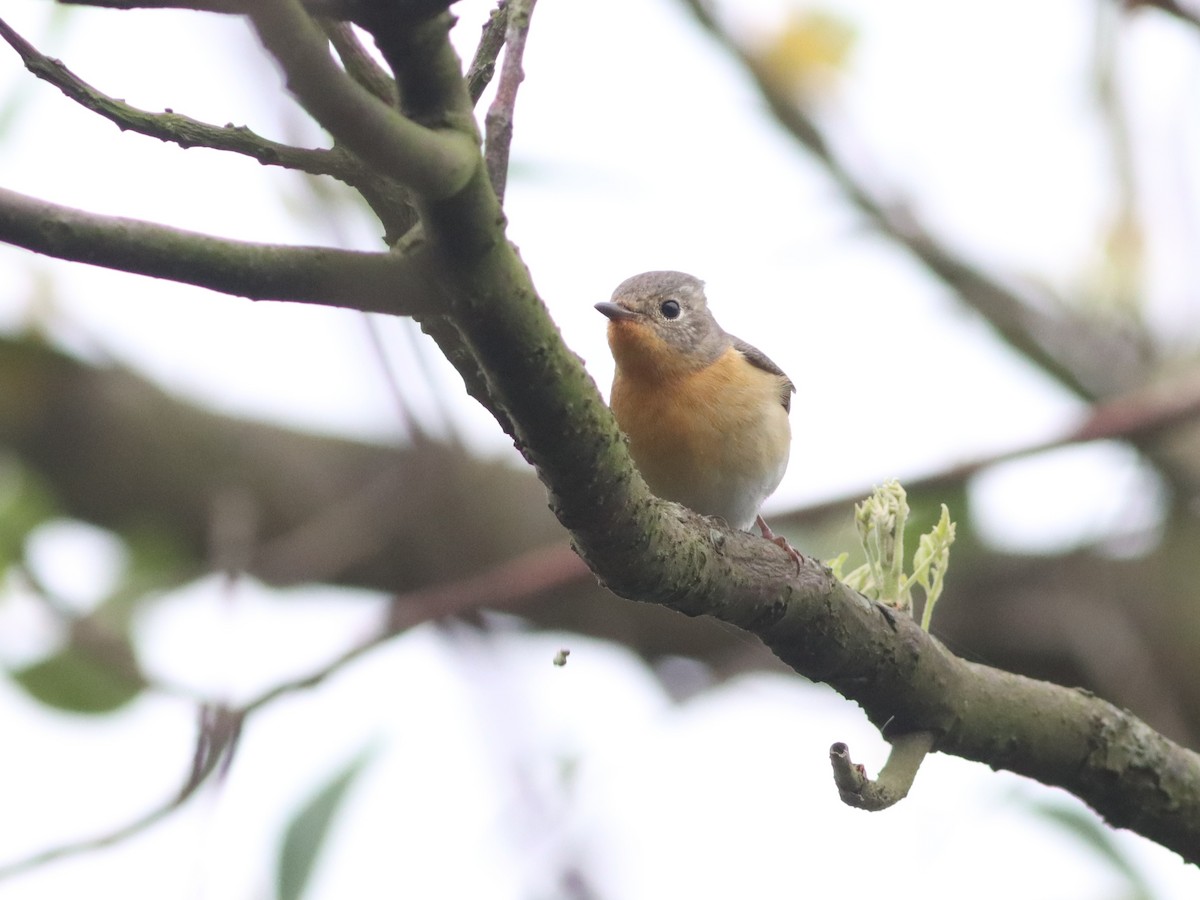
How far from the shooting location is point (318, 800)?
5.05 m

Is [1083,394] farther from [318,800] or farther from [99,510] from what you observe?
[99,510]

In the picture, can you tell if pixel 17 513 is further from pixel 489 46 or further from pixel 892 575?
pixel 489 46

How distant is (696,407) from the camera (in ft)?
15.8

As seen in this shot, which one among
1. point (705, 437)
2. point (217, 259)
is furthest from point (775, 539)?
point (217, 259)

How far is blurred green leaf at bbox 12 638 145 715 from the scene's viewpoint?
525cm

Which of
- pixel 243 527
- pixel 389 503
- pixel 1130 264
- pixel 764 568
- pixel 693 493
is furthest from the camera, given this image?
pixel 1130 264

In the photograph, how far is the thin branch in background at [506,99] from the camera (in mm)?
2270

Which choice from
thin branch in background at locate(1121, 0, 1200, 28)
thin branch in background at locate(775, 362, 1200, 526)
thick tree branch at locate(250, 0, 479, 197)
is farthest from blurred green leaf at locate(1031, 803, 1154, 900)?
thick tree branch at locate(250, 0, 479, 197)

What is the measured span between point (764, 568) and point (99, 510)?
→ 15.4 ft

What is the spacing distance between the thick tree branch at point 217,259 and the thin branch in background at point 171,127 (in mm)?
268

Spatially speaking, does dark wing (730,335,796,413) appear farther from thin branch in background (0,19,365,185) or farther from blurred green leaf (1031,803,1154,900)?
thin branch in background (0,19,365,185)

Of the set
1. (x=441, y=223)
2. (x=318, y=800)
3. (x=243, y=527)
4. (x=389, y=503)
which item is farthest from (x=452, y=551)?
(x=441, y=223)

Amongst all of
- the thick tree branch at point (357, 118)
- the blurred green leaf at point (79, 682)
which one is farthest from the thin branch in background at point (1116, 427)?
the thick tree branch at point (357, 118)

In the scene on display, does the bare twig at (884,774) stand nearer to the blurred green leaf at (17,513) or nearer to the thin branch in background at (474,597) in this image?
the thin branch in background at (474,597)
